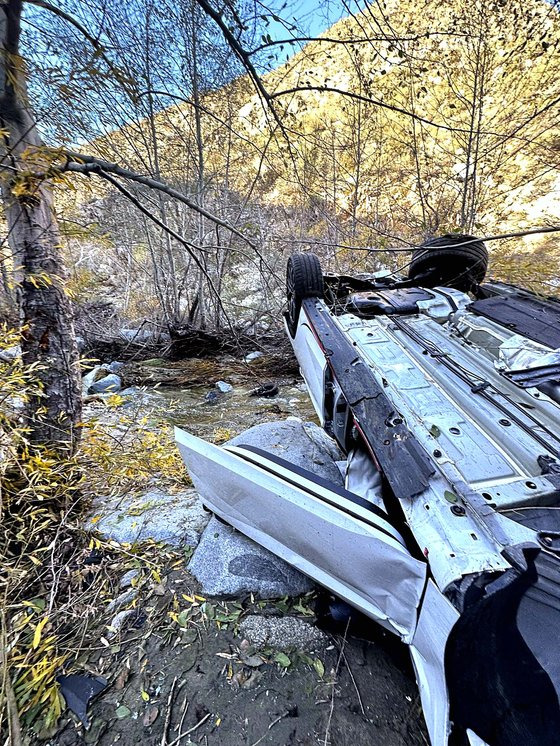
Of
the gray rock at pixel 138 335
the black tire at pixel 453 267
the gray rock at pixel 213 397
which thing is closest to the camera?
the black tire at pixel 453 267

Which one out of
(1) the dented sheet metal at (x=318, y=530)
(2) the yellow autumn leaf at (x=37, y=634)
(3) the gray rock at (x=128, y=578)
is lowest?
(3) the gray rock at (x=128, y=578)

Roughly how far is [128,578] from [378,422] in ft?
4.81

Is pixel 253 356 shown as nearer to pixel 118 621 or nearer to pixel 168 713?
pixel 118 621

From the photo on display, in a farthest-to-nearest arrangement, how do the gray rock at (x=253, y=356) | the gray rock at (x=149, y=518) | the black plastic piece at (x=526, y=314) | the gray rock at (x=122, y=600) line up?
the gray rock at (x=253, y=356) → the black plastic piece at (x=526, y=314) → the gray rock at (x=149, y=518) → the gray rock at (x=122, y=600)

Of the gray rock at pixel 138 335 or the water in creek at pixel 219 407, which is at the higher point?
the gray rock at pixel 138 335

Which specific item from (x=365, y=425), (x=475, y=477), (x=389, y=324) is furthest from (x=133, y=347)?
(x=475, y=477)

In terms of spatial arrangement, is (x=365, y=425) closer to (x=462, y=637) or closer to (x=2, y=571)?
(x=462, y=637)

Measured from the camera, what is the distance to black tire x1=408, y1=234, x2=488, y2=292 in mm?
3445

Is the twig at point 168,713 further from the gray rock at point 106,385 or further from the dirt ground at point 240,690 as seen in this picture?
the gray rock at point 106,385

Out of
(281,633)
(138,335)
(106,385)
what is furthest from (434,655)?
(138,335)

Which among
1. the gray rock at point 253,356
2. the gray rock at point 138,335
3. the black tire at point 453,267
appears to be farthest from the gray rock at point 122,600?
the gray rock at point 138,335

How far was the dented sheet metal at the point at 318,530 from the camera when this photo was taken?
1182 mm

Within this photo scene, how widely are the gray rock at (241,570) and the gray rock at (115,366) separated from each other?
350 centimetres

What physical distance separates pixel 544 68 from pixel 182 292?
6008 millimetres
